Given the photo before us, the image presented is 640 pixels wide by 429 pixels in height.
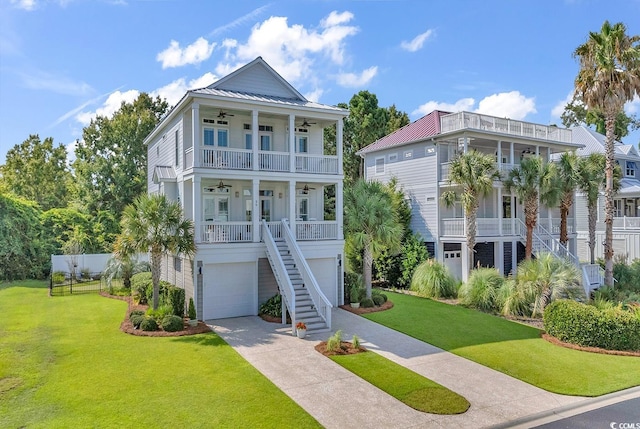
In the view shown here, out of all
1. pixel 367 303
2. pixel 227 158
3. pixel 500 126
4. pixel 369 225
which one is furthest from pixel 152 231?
pixel 500 126

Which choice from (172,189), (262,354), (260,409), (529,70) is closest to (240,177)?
(172,189)

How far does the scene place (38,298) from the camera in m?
21.3

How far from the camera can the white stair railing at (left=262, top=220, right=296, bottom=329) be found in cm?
1527

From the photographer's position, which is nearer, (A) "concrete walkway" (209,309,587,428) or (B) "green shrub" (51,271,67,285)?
(A) "concrete walkway" (209,309,587,428)

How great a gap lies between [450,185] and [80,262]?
24161mm

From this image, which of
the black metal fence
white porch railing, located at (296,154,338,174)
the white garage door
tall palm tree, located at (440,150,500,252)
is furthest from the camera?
the black metal fence

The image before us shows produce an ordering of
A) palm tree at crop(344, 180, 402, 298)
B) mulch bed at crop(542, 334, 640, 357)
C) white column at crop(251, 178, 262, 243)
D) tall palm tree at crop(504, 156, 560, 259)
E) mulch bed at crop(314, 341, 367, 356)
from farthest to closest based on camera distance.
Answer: tall palm tree at crop(504, 156, 560, 259), palm tree at crop(344, 180, 402, 298), white column at crop(251, 178, 262, 243), mulch bed at crop(542, 334, 640, 357), mulch bed at crop(314, 341, 367, 356)

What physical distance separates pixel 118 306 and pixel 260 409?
13116 millimetres

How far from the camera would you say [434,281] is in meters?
22.0

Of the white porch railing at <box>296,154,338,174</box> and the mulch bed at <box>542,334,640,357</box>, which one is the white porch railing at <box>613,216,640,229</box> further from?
the white porch railing at <box>296,154,338,174</box>

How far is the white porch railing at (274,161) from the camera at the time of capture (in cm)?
1844

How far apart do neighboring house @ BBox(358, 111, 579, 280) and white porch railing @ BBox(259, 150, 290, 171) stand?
10256 mm

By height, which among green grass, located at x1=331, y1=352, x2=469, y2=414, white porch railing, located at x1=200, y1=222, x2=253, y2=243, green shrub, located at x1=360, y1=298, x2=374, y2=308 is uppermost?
white porch railing, located at x1=200, y1=222, x2=253, y2=243

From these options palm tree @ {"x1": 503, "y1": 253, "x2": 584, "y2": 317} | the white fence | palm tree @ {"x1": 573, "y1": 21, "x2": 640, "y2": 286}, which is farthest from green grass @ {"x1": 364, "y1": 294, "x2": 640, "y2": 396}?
the white fence
